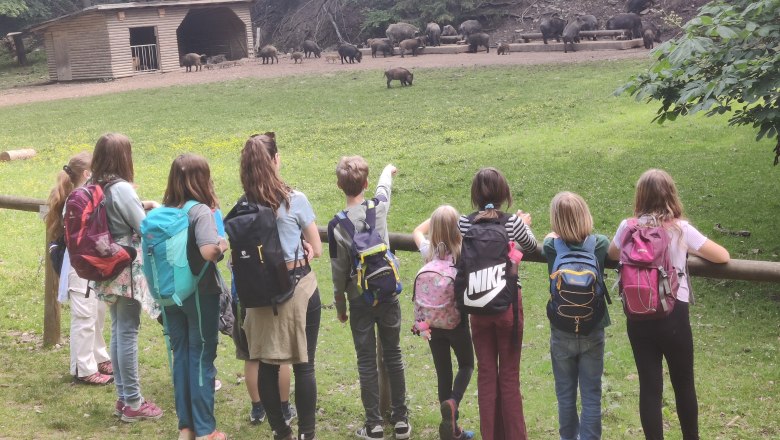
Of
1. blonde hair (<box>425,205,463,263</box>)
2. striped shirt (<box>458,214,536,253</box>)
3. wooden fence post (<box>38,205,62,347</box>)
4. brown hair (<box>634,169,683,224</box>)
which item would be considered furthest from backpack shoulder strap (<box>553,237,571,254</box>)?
wooden fence post (<box>38,205,62,347</box>)

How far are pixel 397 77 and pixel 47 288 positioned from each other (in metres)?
18.8

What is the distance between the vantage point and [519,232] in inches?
183

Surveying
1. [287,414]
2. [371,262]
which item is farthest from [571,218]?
[287,414]

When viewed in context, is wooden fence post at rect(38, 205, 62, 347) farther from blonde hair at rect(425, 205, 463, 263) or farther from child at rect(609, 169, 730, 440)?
child at rect(609, 169, 730, 440)

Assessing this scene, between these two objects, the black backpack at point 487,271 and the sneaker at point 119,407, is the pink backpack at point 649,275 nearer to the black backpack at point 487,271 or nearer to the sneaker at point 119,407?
the black backpack at point 487,271

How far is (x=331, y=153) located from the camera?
54.7ft

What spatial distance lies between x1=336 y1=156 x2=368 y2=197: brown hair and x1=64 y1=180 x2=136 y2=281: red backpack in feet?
4.54

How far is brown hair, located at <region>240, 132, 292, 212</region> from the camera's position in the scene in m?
4.71

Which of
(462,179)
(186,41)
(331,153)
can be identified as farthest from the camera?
(186,41)

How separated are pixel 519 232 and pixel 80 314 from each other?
10.4 ft

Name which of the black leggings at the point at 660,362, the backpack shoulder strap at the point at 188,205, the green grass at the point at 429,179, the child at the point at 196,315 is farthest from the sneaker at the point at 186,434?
the black leggings at the point at 660,362

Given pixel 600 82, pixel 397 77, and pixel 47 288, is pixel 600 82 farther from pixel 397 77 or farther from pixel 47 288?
pixel 47 288

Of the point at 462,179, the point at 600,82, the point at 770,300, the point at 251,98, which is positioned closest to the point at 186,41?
the point at 251,98

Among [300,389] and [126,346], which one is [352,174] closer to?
[300,389]
